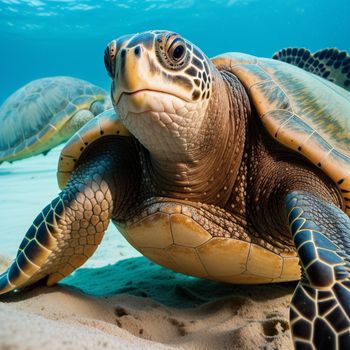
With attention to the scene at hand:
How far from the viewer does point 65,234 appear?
6.95 feet

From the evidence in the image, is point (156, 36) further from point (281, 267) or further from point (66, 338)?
point (281, 267)

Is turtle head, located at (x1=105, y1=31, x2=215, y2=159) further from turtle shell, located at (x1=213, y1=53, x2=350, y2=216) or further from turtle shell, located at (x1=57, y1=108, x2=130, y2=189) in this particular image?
turtle shell, located at (x1=57, y1=108, x2=130, y2=189)

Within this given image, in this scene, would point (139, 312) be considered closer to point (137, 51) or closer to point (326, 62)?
point (137, 51)

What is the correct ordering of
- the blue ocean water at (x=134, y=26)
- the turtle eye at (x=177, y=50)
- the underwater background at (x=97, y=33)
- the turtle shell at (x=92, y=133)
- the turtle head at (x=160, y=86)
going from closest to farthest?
the turtle head at (x=160, y=86)
the turtle eye at (x=177, y=50)
the turtle shell at (x=92, y=133)
the underwater background at (x=97, y=33)
the blue ocean water at (x=134, y=26)

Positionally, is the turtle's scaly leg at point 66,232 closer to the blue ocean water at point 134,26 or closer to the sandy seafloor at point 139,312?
the sandy seafloor at point 139,312

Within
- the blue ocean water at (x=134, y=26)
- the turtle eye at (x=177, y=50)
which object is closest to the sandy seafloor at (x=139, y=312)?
the turtle eye at (x=177, y=50)

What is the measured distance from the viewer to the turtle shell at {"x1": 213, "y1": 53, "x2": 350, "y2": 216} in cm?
207

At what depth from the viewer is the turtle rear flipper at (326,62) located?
178 inches

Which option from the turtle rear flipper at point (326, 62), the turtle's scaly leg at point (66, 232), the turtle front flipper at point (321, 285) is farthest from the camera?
the turtle rear flipper at point (326, 62)

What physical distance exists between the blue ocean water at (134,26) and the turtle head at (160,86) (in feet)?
151

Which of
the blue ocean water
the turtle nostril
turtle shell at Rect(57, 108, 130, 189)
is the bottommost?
the blue ocean water

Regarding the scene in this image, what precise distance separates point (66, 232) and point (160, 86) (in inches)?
42.7

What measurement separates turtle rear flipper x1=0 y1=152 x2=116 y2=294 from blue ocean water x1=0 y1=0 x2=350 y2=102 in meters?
45.7

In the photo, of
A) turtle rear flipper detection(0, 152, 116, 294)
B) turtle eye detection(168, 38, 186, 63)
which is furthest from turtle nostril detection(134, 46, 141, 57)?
turtle rear flipper detection(0, 152, 116, 294)
